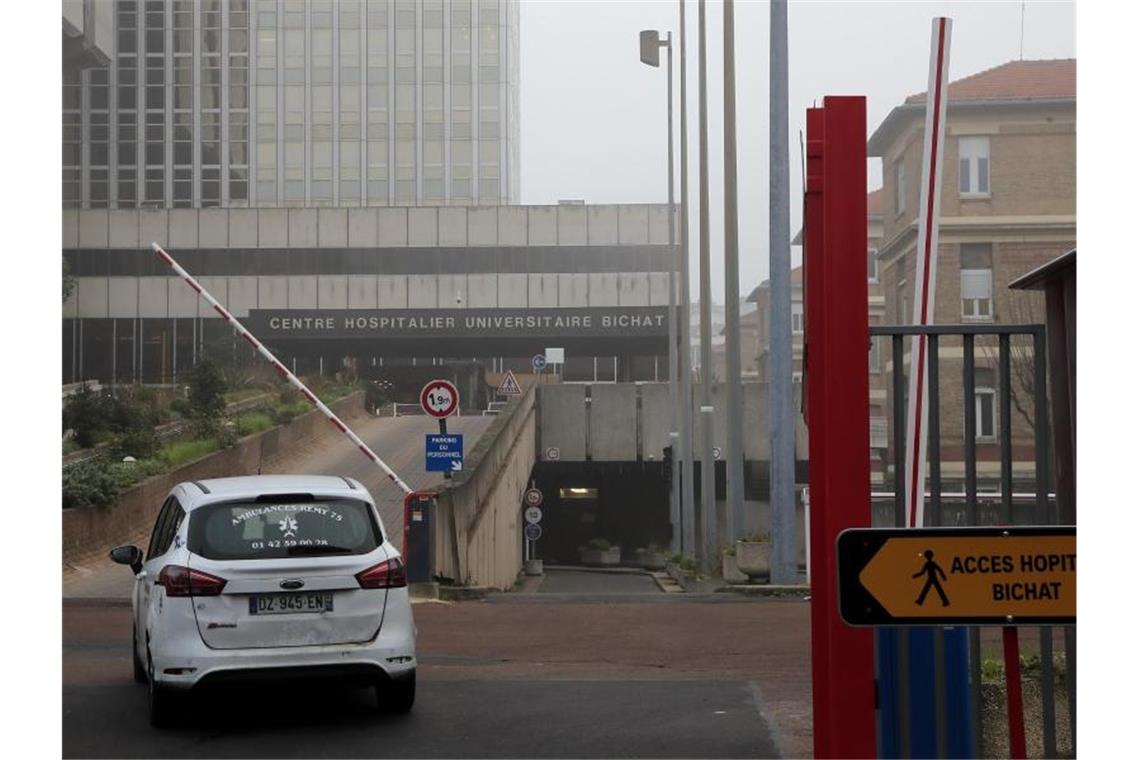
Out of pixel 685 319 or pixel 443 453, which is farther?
pixel 685 319

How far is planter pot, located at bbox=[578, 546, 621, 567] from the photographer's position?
50594 millimetres

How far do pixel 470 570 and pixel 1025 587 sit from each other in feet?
62.4

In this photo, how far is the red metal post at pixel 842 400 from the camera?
4.15 metres

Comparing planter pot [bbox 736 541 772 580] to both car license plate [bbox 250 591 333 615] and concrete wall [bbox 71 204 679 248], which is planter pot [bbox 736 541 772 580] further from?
concrete wall [bbox 71 204 679 248]

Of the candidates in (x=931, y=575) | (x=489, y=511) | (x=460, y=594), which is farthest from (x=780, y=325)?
(x=931, y=575)

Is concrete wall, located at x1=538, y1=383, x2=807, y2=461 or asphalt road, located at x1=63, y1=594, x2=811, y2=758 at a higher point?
concrete wall, located at x1=538, y1=383, x2=807, y2=461

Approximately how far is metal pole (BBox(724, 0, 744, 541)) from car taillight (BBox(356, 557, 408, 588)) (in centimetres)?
1400

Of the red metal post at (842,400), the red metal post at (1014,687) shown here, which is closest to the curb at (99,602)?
A: the red metal post at (1014,687)

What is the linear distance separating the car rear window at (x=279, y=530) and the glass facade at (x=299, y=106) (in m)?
55.3

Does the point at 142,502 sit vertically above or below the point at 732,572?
above

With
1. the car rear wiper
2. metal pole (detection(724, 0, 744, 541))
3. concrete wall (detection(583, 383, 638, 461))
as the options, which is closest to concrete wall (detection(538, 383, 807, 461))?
concrete wall (detection(583, 383, 638, 461))

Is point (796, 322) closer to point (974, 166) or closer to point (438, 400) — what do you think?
point (974, 166)

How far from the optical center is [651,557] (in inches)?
1938

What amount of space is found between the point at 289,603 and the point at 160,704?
37.8 inches
